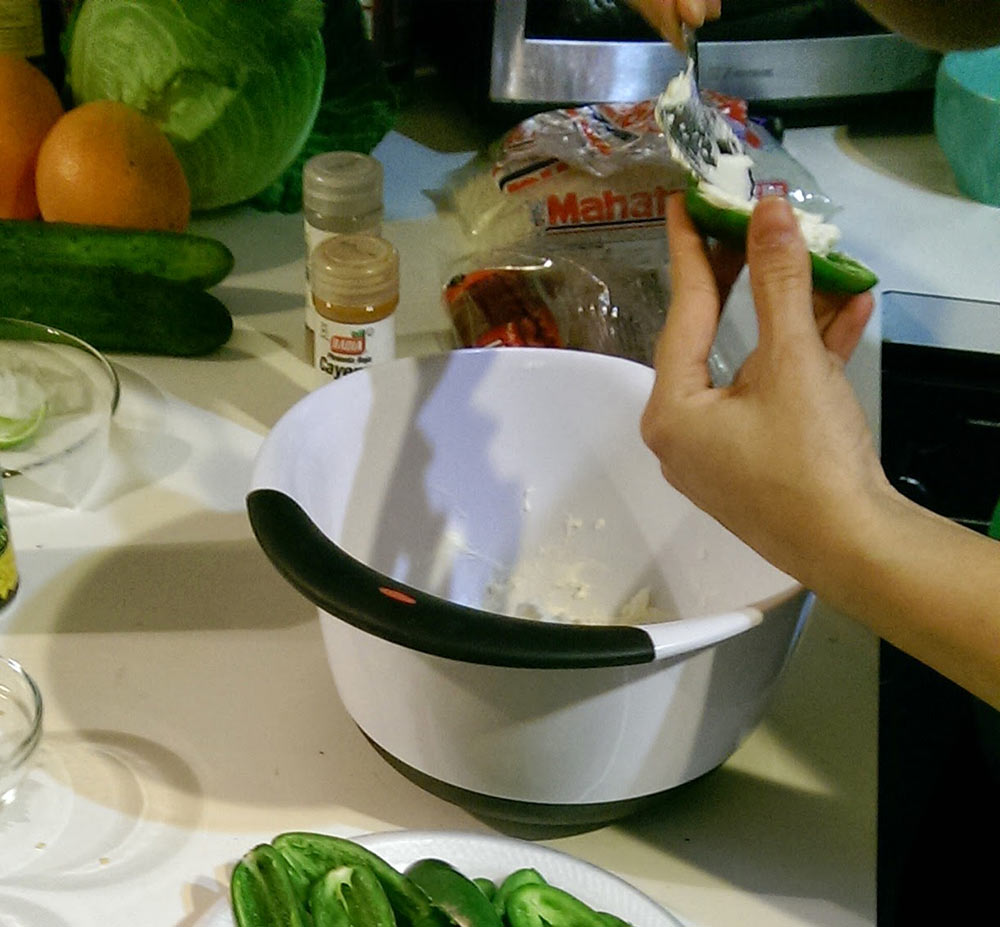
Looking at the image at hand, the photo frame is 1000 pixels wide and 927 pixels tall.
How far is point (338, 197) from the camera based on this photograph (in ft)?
3.15

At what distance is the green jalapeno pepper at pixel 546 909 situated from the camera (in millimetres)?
545

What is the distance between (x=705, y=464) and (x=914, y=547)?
10 cm

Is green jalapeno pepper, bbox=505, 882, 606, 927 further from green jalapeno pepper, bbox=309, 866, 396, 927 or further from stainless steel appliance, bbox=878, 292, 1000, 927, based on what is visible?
stainless steel appliance, bbox=878, 292, 1000, 927

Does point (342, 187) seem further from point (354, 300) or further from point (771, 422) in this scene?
point (771, 422)

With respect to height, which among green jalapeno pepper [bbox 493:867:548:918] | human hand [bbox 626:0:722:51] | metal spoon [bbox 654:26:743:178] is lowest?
green jalapeno pepper [bbox 493:867:548:918]

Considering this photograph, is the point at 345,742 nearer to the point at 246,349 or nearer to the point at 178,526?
the point at 178,526

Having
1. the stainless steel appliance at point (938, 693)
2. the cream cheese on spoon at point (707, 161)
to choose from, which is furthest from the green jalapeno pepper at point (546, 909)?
the cream cheese on spoon at point (707, 161)

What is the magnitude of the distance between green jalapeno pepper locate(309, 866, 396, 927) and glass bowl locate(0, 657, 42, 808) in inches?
7.0

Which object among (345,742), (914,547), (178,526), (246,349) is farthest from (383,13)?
(914,547)

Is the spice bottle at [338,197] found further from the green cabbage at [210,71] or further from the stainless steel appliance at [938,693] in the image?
the stainless steel appliance at [938,693]

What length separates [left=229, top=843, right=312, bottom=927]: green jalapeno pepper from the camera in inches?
20.8

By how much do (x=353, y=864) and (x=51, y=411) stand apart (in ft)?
1.56

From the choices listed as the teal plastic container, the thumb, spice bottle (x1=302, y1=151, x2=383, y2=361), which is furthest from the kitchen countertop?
the teal plastic container

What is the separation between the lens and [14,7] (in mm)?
1086
